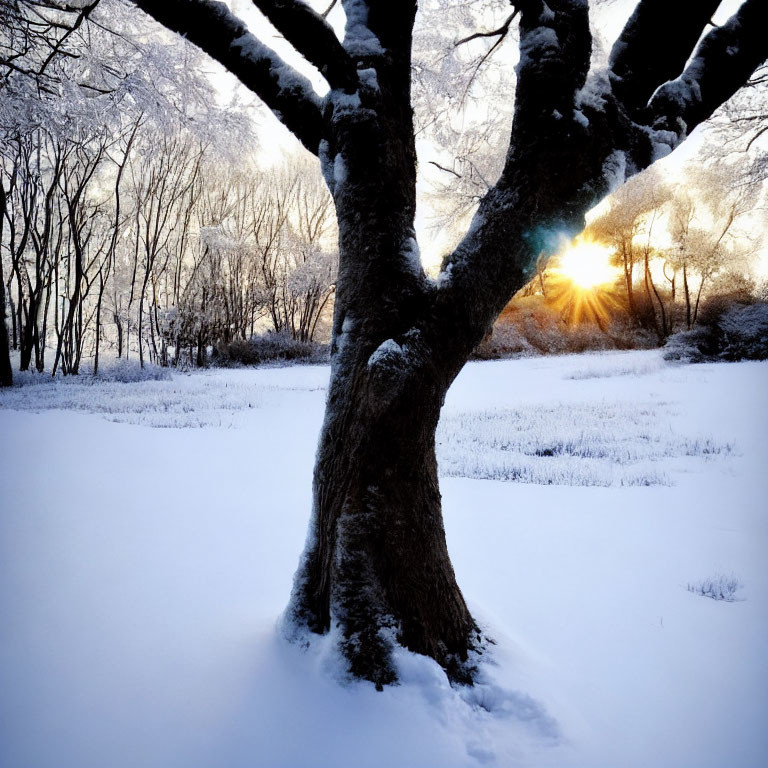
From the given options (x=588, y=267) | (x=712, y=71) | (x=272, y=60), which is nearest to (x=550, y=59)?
(x=712, y=71)

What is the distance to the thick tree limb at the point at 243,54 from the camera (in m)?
1.95

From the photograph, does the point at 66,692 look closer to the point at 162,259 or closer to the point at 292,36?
the point at 292,36

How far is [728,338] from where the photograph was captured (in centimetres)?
1476

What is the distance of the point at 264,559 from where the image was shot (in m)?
3.02

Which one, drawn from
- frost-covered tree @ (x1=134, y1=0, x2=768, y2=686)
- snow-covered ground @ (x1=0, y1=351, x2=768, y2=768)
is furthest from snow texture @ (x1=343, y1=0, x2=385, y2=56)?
snow-covered ground @ (x1=0, y1=351, x2=768, y2=768)

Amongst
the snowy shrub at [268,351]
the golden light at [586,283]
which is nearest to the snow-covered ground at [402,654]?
the snowy shrub at [268,351]

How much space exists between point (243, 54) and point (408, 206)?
0.96 meters

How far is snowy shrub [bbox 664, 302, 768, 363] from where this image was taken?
46.8 feet

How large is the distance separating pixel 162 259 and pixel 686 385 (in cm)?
2088

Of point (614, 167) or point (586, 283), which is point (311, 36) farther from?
point (586, 283)

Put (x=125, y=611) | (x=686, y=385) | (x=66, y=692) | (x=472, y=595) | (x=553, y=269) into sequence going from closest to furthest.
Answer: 1. (x=66, y=692)
2. (x=125, y=611)
3. (x=472, y=595)
4. (x=686, y=385)
5. (x=553, y=269)

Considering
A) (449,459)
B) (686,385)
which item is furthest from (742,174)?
(449,459)

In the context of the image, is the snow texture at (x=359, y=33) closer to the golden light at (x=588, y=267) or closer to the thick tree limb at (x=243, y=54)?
the thick tree limb at (x=243, y=54)

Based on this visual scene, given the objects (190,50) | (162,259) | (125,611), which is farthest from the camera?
(162,259)
